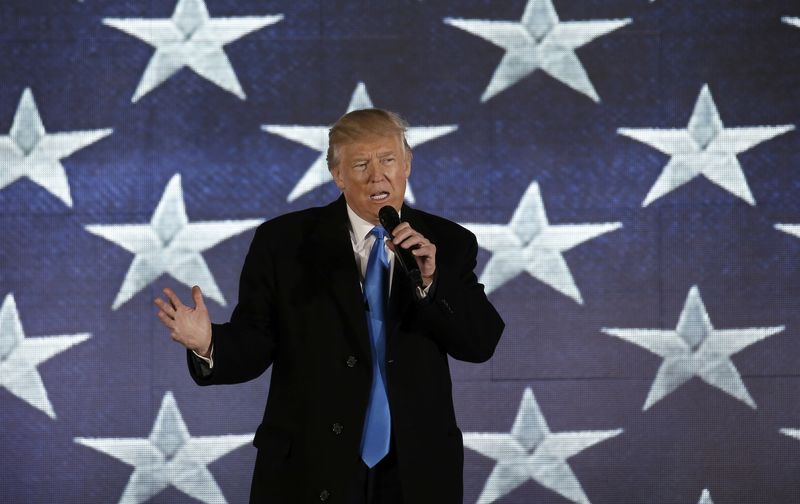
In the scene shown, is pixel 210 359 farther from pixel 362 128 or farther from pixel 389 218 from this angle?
pixel 362 128

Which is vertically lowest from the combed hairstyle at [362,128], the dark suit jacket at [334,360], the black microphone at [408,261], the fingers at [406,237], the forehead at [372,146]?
the dark suit jacket at [334,360]

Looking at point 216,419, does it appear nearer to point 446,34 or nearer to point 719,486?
point 446,34

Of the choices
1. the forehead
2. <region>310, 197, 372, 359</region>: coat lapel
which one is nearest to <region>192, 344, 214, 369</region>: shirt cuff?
<region>310, 197, 372, 359</region>: coat lapel

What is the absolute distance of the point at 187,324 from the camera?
1800 millimetres

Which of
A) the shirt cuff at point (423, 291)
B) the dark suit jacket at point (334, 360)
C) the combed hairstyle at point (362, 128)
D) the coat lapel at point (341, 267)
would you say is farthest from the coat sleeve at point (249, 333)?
the shirt cuff at point (423, 291)

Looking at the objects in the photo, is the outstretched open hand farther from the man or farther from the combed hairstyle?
the combed hairstyle

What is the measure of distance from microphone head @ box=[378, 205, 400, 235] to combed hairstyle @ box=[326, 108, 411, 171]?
0.22 metres

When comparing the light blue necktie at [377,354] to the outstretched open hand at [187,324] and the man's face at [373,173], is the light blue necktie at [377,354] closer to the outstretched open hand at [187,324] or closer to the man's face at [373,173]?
the man's face at [373,173]

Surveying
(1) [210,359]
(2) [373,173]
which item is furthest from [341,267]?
(1) [210,359]

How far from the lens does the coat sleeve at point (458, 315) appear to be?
1.83 metres

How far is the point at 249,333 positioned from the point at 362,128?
0.46 meters

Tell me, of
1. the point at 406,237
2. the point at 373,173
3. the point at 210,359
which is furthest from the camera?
the point at 373,173

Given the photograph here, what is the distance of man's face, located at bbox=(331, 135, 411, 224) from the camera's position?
198 cm

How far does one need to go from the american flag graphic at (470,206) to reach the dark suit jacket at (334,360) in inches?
60.8
